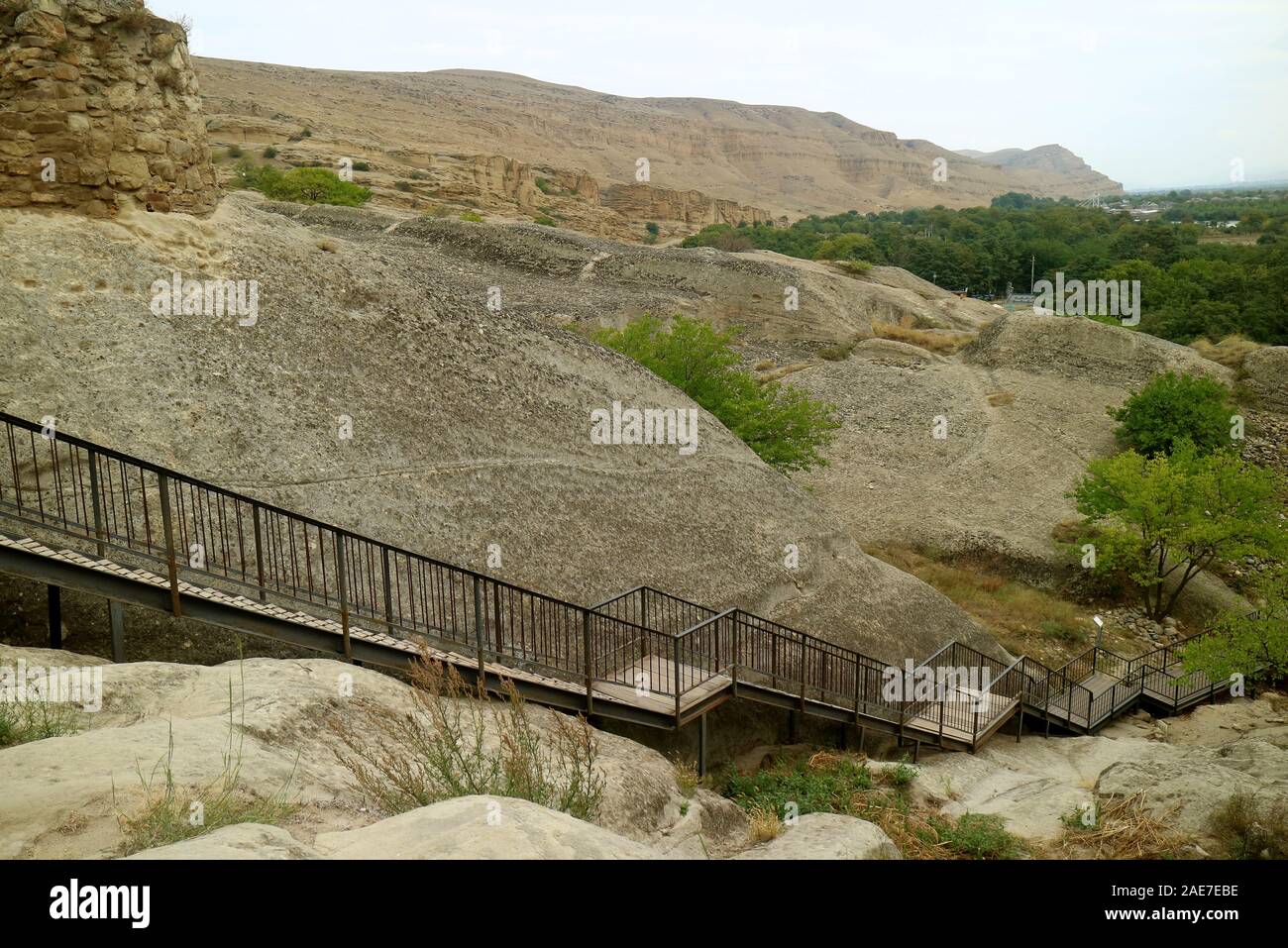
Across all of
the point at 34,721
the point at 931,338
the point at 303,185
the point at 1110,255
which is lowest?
the point at 34,721

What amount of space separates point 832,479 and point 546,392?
20.0m

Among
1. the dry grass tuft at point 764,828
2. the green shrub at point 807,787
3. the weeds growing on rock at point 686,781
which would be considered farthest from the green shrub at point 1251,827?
the weeds growing on rock at point 686,781

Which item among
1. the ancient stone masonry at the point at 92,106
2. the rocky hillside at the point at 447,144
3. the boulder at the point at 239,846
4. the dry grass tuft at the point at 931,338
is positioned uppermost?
the rocky hillside at the point at 447,144

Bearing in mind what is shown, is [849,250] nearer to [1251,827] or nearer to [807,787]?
[807,787]

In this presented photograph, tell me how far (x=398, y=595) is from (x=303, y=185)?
2322 inches

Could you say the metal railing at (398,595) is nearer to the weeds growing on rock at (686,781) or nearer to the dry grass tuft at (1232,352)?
the weeds growing on rock at (686,781)

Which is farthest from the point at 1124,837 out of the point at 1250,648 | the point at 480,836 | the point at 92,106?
the point at 92,106

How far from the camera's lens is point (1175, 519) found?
25.8 meters

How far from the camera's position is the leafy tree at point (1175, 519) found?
82.5ft

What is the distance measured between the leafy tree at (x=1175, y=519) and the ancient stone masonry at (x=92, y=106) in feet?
81.5

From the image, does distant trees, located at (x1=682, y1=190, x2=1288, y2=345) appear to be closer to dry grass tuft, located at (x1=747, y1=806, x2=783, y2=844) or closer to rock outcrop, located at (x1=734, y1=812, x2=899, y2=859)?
dry grass tuft, located at (x1=747, y1=806, x2=783, y2=844)

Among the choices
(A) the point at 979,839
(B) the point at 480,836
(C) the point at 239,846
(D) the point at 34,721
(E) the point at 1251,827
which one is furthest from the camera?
(A) the point at 979,839

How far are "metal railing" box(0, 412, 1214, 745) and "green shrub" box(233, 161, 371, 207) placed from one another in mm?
53239

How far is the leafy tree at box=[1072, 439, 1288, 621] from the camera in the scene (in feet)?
82.5
